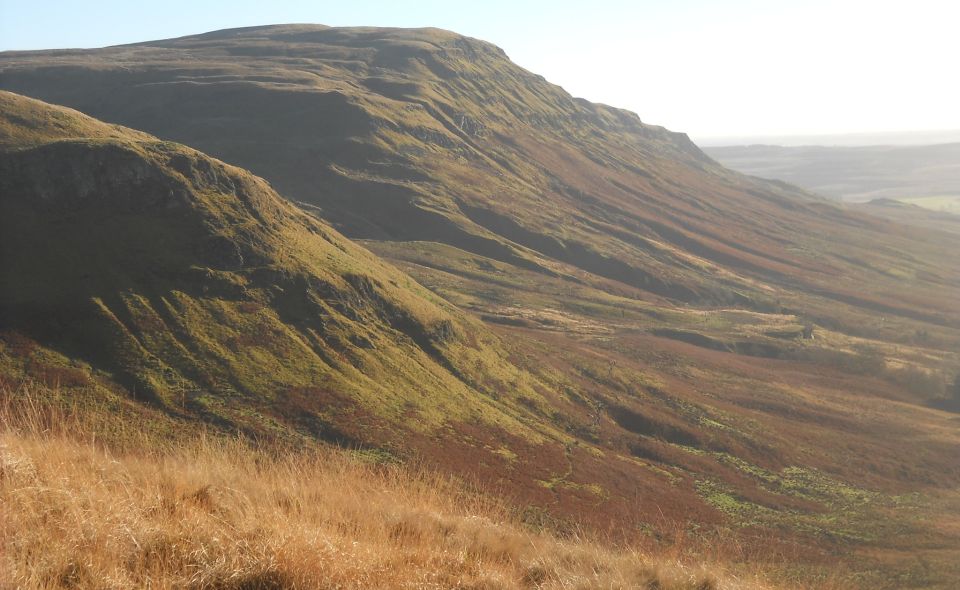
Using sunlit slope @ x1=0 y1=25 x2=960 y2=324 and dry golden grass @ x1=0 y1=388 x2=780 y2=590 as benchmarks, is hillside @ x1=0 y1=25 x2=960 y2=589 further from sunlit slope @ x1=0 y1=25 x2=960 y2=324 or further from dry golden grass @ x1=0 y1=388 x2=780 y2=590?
sunlit slope @ x1=0 y1=25 x2=960 y2=324

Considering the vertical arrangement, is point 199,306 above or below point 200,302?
below

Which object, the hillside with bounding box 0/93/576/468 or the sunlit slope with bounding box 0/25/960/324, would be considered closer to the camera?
the hillside with bounding box 0/93/576/468

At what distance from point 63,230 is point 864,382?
11695cm

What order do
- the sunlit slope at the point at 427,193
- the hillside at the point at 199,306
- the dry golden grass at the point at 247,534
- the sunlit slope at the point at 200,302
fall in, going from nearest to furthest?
the dry golden grass at the point at 247,534 → the hillside at the point at 199,306 → the sunlit slope at the point at 200,302 → the sunlit slope at the point at 427,193

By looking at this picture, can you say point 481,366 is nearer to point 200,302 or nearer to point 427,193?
point 200,302

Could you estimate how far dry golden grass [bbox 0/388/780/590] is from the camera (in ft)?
26.9

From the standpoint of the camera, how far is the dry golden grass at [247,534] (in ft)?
26.9

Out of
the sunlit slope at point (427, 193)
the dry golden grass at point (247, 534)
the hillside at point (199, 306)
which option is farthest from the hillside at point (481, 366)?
the sunlit slope at point (427, 193)

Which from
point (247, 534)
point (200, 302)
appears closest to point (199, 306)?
point (200, 302)

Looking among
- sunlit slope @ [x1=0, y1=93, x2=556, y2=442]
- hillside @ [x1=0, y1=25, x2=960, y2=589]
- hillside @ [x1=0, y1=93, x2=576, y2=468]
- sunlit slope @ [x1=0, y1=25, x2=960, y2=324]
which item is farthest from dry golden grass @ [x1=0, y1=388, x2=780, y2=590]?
sunlit slope @ [x1=0, y1=25, x2=960, y2=324]

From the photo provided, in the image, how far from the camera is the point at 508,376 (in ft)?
243

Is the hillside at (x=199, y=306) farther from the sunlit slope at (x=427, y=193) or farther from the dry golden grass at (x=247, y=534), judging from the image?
the sunlit slope at (x=427, y=193)

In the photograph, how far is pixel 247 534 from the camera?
9.05 m

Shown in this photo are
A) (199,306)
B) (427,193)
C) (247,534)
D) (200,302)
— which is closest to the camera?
(247,534)
